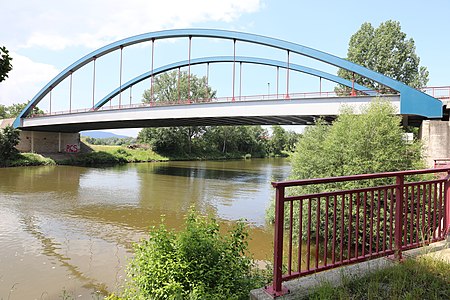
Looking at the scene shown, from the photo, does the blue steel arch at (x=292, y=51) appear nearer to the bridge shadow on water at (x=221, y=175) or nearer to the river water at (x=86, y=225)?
the river water at (x=86, y=225)

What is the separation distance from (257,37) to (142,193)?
40.6 feet

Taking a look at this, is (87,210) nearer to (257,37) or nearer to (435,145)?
(435,145)

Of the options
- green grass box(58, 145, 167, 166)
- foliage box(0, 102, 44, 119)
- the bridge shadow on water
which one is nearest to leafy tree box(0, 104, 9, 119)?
foliage box(0, 102, 44, 119)

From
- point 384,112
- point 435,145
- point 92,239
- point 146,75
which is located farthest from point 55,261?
point 146,75

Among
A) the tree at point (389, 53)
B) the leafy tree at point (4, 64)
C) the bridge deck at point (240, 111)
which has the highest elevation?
the tree at point (389, 53)

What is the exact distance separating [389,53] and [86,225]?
106ft

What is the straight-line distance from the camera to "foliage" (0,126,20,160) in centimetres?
2577

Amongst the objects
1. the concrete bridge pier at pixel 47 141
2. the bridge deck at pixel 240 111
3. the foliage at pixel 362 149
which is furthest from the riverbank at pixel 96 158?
the foliage at pixel 362 149

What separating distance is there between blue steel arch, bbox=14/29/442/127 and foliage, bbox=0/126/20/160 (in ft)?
16.8

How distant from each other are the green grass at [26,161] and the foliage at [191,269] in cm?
2771

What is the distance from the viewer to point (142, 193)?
14.1m

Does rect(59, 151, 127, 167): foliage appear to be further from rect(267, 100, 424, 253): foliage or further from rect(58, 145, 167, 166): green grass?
rect(267, 100, 424, 253): foliage

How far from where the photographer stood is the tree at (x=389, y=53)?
1207 inches

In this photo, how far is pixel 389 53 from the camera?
30.8 m
